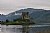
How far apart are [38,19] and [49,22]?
16 cm

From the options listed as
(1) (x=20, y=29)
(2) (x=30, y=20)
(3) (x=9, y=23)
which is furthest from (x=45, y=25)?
(3) (x=9, y=23)

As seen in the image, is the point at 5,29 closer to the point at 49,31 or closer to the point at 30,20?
the point at 30,20

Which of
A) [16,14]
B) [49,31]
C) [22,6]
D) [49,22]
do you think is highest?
[22,6]

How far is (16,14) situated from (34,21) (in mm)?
271

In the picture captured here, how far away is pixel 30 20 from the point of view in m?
1.46

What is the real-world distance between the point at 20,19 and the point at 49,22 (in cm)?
41

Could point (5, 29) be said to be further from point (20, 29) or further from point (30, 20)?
point (30, 20)

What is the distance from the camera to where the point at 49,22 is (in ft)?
4.84

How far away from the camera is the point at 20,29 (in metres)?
1.48

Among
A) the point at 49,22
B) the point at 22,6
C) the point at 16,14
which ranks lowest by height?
the point at 49,22

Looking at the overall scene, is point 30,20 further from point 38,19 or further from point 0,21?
point 0,21

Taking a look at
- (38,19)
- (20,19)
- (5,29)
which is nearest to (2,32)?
(5,29)

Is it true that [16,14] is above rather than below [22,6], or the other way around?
below

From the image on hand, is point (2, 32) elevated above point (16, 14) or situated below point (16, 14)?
below
